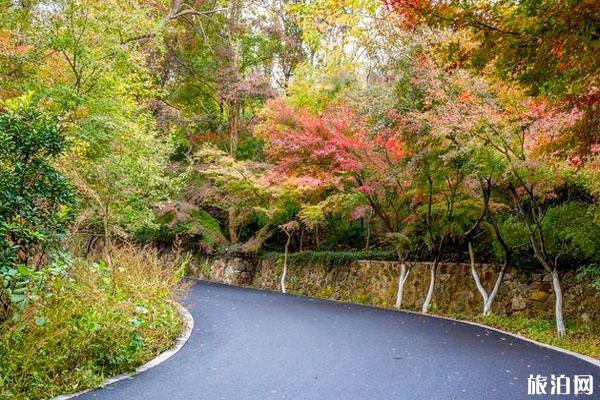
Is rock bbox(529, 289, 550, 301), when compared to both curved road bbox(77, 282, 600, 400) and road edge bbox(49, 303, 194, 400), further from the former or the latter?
road edge bbox(49, 303, 194, 400)

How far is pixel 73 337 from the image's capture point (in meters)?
4.78

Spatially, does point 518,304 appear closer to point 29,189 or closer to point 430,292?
point 430,292

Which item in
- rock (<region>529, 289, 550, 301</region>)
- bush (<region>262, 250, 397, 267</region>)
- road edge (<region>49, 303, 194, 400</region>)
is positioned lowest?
road edge (<region>49, 303, 194, 400</region>)

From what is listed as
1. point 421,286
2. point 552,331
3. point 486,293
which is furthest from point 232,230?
point 552,331

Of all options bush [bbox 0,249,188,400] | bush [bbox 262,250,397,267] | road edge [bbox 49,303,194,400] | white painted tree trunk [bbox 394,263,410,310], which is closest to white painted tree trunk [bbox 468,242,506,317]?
white painted tree trunk [bbox 394,263,410,310]

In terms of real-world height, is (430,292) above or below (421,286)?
below

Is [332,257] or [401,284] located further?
[332,257]

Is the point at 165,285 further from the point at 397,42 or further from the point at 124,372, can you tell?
the point at 397,42

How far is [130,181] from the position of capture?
10.1 metres

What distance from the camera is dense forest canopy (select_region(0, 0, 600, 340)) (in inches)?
162

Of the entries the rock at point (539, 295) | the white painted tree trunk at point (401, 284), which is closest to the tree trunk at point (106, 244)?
the white painted tree trunk at point (401, 284)

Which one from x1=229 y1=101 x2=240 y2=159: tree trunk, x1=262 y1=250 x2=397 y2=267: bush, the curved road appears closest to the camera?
the curved road

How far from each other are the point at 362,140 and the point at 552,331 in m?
5.70

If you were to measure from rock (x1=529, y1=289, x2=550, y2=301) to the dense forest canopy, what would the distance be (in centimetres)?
67
